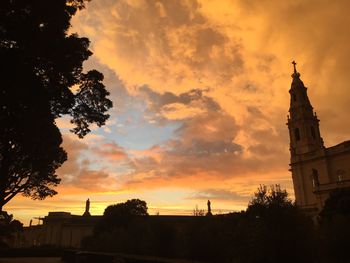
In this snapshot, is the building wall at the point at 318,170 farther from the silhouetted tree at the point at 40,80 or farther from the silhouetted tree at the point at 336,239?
the silhouetted tree at the point at 40,80

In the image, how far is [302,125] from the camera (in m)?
67.6

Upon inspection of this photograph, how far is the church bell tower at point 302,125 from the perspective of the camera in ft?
220

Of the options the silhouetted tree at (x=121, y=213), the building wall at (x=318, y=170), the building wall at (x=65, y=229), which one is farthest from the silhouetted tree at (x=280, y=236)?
the building wall at (x=65, y=229)

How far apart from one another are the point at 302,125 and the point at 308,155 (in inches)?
266

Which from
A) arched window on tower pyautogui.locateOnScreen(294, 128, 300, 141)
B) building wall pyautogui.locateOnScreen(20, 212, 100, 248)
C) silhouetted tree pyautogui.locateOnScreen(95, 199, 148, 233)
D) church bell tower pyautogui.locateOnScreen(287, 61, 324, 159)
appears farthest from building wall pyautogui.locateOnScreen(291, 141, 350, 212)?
building wall pyautogui.locateOnScreen(20, 212, 100, 248)

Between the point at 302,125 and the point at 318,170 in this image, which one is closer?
the point at 318,170

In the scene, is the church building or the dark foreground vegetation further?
the church building

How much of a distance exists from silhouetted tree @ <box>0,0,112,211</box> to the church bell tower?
56347 mm

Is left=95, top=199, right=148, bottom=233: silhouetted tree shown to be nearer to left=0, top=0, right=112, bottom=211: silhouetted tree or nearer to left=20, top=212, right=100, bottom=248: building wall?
left=20, top=212, right=100, bottom=248: building wall

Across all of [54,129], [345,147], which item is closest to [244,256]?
[54,129]

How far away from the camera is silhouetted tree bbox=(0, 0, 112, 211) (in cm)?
1466

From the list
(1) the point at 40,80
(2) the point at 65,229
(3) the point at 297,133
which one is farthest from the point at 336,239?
(2) the point at 65,229

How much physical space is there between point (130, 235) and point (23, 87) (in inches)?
1130

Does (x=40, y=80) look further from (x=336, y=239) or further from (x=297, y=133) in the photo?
(x=297, y=133)
